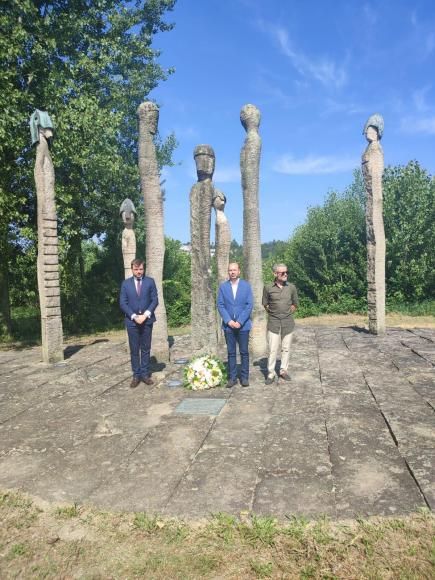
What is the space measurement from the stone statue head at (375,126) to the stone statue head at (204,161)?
215 inches

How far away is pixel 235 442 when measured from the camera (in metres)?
4.63

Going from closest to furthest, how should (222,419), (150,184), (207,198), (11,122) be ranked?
(222,419) < (207,198) < (150,184) < (11,122)

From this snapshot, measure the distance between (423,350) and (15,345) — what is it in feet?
36.4

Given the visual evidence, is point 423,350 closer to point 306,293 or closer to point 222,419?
point 222,419

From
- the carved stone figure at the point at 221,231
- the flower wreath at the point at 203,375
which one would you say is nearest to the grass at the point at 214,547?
the flower wreath at the point at 203,375

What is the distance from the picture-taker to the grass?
8.90ft

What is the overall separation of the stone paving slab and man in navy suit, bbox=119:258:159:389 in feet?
1.08

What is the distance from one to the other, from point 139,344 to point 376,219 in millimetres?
7462

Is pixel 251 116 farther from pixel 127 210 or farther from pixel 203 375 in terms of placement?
pixel 203 375

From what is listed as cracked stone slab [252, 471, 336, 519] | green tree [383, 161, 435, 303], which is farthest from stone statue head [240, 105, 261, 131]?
green tree [383, 161, 435, 303]

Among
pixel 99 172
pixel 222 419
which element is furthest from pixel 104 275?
pixel 222 419

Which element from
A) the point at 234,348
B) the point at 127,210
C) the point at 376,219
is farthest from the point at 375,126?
the point at 234,348

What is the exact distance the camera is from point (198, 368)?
680cm

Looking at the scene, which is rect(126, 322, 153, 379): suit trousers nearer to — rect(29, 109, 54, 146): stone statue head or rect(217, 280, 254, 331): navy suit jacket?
rect(217, 280, 254, 331): navy suit jacket
